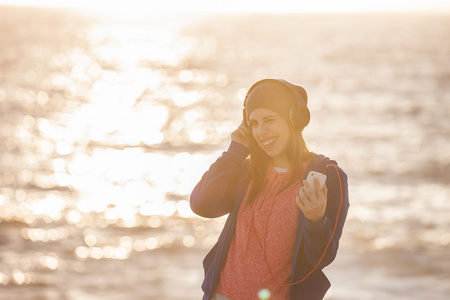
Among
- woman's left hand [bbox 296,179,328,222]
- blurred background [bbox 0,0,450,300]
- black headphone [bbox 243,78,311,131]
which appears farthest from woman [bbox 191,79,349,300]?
blurred background [bbox 0,0,450,300]

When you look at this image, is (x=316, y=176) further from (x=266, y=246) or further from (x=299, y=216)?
(x=266, y=246)

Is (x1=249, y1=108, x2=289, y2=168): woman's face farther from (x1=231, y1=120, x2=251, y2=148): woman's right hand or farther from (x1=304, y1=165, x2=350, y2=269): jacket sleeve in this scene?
(x1=304, y1=165, x2=350, y2=269): jacket sleeve

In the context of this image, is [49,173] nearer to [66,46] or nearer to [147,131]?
[147,131]

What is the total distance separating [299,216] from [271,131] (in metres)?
0.42

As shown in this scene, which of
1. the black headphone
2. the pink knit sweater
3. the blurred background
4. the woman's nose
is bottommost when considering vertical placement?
the pink knit sweater

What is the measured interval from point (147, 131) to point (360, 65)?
47016 mm

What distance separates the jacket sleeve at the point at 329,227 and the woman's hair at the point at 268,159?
176mm

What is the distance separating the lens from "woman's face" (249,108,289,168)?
10.9ft

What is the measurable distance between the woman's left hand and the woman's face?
43 cm

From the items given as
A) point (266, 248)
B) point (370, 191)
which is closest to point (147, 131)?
point (370, 191)

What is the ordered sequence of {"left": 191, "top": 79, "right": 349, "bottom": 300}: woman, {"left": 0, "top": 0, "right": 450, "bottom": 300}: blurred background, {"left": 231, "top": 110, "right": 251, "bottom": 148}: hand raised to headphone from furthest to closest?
{"left": 0, "top": 0, "right": 450, "bottom": 300}: blurred background
{"left": 231, "top": 110, "right": 251, "bottom": 148}: hand raised to headphone
{"left": 191, "top": 79, "right": 349, "bottom": 300}: woman

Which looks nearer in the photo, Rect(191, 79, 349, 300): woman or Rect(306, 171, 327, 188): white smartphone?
Rect(306, 171, 327, 188): white smartphone

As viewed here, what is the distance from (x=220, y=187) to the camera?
3.38m

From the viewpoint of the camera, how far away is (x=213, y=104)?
49594 mm
